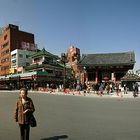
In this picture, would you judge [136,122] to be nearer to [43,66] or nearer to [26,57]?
[43,66]

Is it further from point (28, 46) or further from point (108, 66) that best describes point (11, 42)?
point (108, 66)

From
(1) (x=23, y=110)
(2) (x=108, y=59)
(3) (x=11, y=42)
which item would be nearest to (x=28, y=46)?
(3) (x=11, y=42)

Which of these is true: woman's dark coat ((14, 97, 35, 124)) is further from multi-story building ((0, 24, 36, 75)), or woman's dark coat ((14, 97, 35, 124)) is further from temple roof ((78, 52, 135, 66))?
multi-story building ((0, 24, 36, 75))

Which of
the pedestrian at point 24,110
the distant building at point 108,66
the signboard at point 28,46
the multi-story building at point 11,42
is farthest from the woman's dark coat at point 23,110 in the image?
the signboard at point 28,46

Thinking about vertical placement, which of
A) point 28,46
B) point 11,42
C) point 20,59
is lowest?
point 20,59

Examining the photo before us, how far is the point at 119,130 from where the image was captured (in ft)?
30.3

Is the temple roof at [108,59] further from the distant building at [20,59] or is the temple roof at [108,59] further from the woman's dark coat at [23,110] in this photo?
the woman's dark coat at [23,110]

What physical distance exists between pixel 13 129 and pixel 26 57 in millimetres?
76475

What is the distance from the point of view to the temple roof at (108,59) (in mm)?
54875

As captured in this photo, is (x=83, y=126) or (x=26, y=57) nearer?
(x=83, y=126)

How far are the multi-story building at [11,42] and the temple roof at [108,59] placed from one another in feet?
118

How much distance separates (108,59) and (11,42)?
136 ft

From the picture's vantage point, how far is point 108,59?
190 feet

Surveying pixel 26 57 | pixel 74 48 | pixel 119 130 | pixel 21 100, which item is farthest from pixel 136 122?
pixel 74 48
